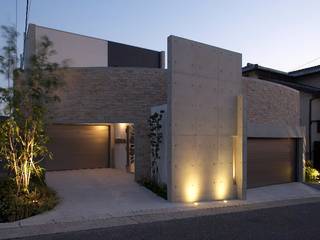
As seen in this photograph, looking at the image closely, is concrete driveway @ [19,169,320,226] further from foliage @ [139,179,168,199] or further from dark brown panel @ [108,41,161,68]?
dark brown panel @ [108,41,161,68]

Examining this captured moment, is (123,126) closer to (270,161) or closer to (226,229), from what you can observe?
(270,161)

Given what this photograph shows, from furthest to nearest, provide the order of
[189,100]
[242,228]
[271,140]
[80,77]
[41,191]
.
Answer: [271,140] → [80,77] → [189,100] → [41,191] → [242,228]

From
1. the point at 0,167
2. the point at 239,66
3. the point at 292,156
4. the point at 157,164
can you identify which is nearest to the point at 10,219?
the point at 0,167

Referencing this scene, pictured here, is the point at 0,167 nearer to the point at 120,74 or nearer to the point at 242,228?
the point at 120,74

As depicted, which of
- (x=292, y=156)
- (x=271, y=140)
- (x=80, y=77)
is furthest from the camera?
(x=292, y=156)

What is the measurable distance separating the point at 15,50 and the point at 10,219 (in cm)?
460

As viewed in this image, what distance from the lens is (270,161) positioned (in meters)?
15.6

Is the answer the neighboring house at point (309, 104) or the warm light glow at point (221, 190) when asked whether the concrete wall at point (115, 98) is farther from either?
the neighboring house at point (309, 104)

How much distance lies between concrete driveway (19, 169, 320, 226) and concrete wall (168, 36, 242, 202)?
2.19ft

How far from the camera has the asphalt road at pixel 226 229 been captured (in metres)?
7.34

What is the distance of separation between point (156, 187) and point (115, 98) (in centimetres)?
373

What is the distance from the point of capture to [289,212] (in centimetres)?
1023

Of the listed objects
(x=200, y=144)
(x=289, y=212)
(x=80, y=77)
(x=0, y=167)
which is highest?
(x=80, y=77)

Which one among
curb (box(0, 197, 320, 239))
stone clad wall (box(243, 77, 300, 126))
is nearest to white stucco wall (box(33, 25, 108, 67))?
stone clad wall (box(243, 77, 300, 126))
